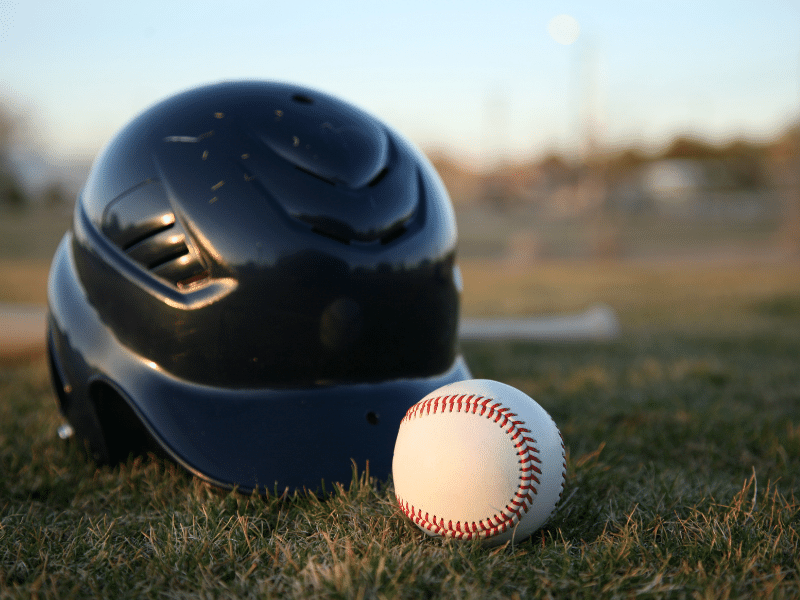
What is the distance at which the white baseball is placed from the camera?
1.56 m

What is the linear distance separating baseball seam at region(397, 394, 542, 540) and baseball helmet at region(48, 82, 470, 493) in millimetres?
420

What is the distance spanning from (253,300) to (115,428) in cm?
72

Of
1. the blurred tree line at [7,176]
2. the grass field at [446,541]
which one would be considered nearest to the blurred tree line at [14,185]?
the blurred tree line at [7,176]

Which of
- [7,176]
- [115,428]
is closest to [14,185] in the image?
[7,176]

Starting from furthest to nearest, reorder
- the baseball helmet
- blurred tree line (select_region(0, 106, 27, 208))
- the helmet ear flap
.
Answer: blurred tree line (select_region(0, 106, 27, 208)), the helmet ear flap, the baseball helmet

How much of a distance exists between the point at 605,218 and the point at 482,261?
17.5ft

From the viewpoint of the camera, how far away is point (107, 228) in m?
2.20

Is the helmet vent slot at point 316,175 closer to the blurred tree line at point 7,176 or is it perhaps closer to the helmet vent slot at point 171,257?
the helmet vent slot at point 171,257

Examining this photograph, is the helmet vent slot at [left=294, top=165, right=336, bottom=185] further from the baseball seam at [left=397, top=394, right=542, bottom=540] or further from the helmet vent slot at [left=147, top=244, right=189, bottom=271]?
the baseball seam at [left=397, top=394, right=542, bottom=540]

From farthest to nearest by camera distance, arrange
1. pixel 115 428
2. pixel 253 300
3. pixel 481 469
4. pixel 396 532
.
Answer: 1. pixel 115 428
2. pixel 253 300
3. pixel 396 532
4. pixel 481 469

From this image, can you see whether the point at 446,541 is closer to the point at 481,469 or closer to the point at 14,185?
the point at 481,469

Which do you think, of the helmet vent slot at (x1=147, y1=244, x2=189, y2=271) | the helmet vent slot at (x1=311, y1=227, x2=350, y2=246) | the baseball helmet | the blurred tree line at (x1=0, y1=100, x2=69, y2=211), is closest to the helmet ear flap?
the baseball helmet

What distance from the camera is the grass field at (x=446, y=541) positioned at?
147cm

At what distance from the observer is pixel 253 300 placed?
2.04 metres
